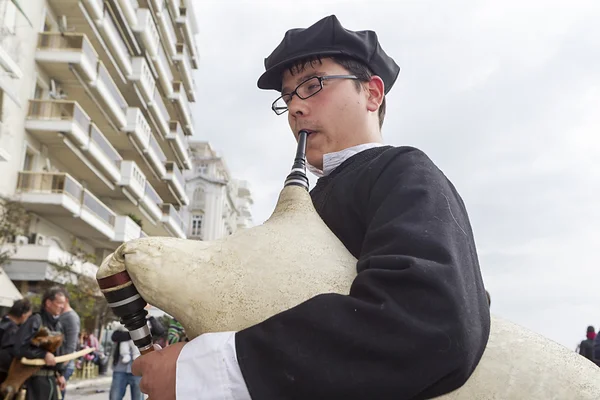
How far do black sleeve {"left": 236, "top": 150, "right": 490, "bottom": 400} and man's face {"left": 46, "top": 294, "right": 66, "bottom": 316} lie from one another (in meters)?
6.50

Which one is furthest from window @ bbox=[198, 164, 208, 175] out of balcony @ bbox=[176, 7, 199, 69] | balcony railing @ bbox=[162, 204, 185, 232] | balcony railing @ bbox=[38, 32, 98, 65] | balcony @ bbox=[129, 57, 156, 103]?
balcony railing @ bbox=[38, 32, 98, 65]

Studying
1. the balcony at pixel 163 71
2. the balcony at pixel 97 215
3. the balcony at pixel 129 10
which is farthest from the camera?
the balcony at pixel 163 71

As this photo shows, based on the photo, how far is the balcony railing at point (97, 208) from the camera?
2461cm

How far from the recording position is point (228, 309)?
119cm

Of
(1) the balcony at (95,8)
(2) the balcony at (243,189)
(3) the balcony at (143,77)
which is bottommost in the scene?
(1) the balcony at (95,8)

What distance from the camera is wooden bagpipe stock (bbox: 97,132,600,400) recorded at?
1.18 m

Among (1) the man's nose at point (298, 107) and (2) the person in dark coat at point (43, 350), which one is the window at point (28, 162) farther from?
(1) the man's nose at point (298, 107)

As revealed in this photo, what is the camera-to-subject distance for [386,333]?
3.49 feet

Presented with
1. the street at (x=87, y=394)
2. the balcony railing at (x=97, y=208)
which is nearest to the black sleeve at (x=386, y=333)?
the street at (x=87, y=394)

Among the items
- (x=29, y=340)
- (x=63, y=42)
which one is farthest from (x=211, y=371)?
(x=63, y=42)

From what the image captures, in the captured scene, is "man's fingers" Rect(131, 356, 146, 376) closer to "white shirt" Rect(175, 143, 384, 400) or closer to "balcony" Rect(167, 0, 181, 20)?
"white shirt" Rect(175, 143, 384, 400)

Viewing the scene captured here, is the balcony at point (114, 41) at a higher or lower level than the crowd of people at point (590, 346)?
higher

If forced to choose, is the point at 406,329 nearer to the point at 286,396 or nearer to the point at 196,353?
the point at 286,396

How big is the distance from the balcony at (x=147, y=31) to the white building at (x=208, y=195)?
32.9 m
